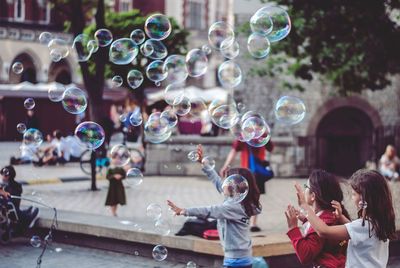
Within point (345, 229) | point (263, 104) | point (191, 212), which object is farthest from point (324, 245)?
point (263, 104)

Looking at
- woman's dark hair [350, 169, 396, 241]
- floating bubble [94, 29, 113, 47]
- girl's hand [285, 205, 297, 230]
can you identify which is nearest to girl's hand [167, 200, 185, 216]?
girl's hand [285, 205, 297, 230]

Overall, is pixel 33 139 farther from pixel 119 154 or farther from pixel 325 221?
pixel 325 221

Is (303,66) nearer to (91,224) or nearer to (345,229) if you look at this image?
(91,224)

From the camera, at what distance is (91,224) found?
23.5 ft

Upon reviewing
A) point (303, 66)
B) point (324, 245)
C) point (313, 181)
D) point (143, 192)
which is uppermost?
point (303, 66)

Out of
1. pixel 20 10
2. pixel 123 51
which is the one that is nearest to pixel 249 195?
pixel 123 51

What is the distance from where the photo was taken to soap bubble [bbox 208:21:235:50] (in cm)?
776

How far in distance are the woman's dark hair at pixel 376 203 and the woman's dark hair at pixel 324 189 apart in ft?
0.59

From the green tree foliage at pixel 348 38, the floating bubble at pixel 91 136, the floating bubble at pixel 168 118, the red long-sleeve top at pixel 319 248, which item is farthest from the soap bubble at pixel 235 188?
the green tree foliage at pixel 348 38

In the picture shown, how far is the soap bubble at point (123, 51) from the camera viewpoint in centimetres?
789

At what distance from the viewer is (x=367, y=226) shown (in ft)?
11.9

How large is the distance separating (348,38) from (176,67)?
4.61 meters

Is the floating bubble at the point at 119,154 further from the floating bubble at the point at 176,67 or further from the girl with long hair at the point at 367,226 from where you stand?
the girl with long hair at the point at 367,226

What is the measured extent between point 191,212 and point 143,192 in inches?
305
